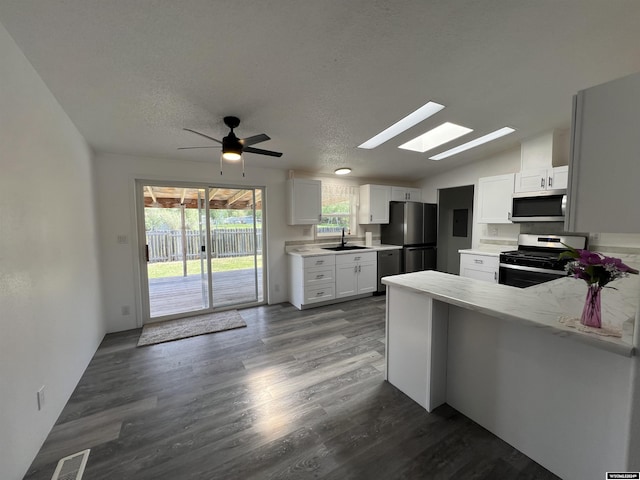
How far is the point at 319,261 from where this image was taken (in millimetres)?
4211

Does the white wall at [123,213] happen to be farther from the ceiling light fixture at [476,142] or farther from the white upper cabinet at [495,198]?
the white upper cabinet at [495,198]

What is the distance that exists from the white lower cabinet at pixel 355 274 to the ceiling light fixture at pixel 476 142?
2059 mm

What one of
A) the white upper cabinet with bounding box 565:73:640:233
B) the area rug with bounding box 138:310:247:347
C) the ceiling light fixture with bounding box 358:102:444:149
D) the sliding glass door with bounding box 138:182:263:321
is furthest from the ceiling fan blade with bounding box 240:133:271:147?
the area rug with bounding box 138:310:247:347

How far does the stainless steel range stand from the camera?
10.6 feet

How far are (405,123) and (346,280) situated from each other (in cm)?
258

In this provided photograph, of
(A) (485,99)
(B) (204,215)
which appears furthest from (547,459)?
(B) (204,215)

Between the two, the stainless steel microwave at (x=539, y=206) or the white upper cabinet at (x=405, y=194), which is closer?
the stainless steel microwave at (x=539, y=206)

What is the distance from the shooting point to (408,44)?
178cm

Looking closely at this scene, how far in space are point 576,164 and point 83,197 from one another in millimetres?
3869

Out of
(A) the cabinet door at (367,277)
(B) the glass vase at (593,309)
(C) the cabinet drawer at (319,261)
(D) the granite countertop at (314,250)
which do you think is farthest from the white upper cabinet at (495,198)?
(B) the glass vase at (593,309)

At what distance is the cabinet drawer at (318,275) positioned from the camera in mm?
4125

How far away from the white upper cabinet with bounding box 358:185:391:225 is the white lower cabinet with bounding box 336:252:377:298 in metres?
0.80

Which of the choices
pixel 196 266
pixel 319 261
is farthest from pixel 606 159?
pixel 196 266

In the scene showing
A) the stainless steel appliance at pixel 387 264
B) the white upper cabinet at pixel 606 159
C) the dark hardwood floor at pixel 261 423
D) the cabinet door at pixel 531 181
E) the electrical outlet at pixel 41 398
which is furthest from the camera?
the stainless steel appliance at pixel 387 264
